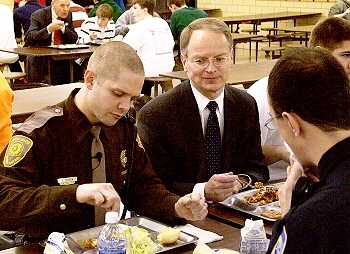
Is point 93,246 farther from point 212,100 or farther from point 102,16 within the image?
point 102,16

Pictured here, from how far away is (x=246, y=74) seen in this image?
6453 mm

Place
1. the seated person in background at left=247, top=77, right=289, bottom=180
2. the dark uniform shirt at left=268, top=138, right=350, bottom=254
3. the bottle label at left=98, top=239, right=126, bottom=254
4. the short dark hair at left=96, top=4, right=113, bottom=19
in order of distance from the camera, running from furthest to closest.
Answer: the short dark hair at left=96, top=4, right=113, bottom=19, the seated person in background at left=247, top=77, right=289, bottom=180, the bottle label at left=98, top=239, right=126, bottom=254, the dark uniform shirt at left=268, top=138, right=350, bottom=254

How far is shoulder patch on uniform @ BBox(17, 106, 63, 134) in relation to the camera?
2.51 meters

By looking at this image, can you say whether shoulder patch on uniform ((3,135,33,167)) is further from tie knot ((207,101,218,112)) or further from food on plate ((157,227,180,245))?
tie knot ((207,101,218,112))

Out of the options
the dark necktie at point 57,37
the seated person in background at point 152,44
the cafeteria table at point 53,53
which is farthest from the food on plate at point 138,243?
the dark necktie at point 57,37

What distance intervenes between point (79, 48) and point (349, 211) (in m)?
6.97

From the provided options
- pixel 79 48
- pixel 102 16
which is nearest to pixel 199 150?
pixel 79 48

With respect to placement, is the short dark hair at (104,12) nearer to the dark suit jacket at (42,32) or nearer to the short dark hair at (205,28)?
the dark suit jacket at (42,32)

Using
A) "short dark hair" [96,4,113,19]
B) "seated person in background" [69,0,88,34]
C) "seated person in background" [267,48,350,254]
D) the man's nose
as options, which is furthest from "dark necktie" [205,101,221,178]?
"seated person in background" [69,0,88,34]

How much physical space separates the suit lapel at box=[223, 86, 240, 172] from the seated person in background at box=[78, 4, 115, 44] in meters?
5.72

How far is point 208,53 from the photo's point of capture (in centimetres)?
317

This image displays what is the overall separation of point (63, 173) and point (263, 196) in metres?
0.81

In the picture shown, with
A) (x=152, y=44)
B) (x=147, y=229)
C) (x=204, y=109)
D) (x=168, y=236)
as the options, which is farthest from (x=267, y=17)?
(x=168, y=236)

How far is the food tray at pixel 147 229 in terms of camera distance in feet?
7.46
